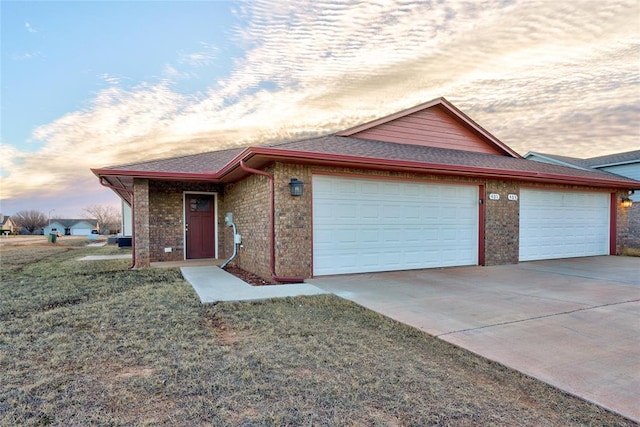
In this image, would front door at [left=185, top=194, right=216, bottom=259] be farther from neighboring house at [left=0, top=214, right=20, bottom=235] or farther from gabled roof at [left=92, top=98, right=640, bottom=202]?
neighboring house at [left=0, top=214, right=20, bottom=235]

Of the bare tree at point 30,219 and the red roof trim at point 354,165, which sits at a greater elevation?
the red roof trim at point 354,165

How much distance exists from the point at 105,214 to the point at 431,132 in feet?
249

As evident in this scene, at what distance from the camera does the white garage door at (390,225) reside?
25.6 ft

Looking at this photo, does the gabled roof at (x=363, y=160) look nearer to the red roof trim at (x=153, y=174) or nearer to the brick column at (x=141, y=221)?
the red roof trim at (x=153, y=174)

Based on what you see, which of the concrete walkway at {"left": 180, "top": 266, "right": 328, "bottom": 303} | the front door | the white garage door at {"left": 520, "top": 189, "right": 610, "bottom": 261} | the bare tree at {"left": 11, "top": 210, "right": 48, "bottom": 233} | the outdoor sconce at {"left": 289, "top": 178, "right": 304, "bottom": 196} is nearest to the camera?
the concrete walkway at {"left": 180, "top": 266, "right": 328, "bottom": 303}

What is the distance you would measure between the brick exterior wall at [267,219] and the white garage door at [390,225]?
0.26 m

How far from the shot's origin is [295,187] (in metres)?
7.20

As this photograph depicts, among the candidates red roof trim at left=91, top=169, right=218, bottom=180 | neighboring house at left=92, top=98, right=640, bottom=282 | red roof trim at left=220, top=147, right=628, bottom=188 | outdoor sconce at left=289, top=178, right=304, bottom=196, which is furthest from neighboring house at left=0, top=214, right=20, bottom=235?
red roof trim at left=220, top=147, right=628, bottom=188

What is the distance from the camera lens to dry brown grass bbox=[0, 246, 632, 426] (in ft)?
7.73

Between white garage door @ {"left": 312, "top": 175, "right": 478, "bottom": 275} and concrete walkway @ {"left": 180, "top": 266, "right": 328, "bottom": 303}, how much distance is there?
1.35m

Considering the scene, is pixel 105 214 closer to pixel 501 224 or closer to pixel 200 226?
pixel 200 226

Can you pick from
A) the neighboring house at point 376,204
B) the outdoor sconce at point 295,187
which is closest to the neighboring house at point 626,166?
the neighboring house at point 376,204

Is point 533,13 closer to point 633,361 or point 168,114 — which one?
point 633,361

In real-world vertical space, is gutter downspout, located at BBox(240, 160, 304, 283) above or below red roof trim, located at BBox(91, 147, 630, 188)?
below
